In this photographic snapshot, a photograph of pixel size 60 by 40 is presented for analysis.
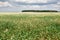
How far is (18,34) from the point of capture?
9547 mm

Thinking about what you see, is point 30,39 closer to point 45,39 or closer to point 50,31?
point 45,39

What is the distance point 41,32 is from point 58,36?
3.22 feet

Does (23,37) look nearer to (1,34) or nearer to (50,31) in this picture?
(1,34)

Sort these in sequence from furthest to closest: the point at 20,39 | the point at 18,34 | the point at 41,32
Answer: the point at 41,32
the point at 18,34
the point at 20,39

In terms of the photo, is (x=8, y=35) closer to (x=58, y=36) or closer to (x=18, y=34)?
(x=18, y=34)

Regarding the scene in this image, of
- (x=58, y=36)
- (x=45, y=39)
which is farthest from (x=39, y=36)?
(x=58, y=36)

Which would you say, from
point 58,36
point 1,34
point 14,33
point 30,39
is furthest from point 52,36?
point 1,34

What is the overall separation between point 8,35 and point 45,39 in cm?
189

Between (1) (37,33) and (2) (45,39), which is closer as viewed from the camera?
(2) (45,39)

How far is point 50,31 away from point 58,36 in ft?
2.79

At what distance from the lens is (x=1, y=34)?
31.7 ft

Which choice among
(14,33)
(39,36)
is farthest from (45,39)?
(14,33)

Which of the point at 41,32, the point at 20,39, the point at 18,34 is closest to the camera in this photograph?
the point at 20,39

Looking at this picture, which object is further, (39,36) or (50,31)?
(50,31)
